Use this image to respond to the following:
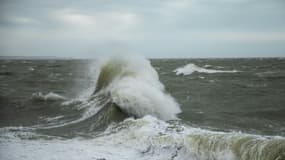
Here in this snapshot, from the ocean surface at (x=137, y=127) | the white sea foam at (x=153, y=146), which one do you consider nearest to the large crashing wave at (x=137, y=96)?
the ocean surface at (x=137, y=127)

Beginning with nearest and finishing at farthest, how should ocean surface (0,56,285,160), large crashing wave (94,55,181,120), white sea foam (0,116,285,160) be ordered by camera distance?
1. white sea foam (0,116,285,160)
2. ocean surface (0,56,285,160)
3. large crashing wave (94,55,181,120)

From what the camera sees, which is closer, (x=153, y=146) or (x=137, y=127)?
(x=153, y=146)

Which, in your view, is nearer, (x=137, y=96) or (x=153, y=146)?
(x=153, y=146)

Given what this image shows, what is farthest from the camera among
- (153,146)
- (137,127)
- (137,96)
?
(137,96)

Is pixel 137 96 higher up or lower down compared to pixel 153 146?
higher up

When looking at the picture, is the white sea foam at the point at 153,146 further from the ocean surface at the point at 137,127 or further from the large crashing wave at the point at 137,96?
the large crashing wave at the point at 137,96

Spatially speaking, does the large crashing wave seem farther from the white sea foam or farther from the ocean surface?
the white sea foam

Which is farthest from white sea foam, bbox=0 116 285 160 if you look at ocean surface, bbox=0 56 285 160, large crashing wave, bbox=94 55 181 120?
large crashing wave, bbox=94 55 181 120

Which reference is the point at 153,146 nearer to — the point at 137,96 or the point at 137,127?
the point at 137,127

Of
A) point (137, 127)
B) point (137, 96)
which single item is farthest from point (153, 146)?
point (137, 96)

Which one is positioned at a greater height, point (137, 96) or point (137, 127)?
point (137, 96)

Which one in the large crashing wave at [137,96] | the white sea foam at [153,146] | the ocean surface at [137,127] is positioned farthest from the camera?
the large crashing wave at [137,96]

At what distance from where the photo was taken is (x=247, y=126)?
7.70 meters

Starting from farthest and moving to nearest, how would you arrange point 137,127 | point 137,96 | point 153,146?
point 137,96 < point 137,127 < point 153,146
